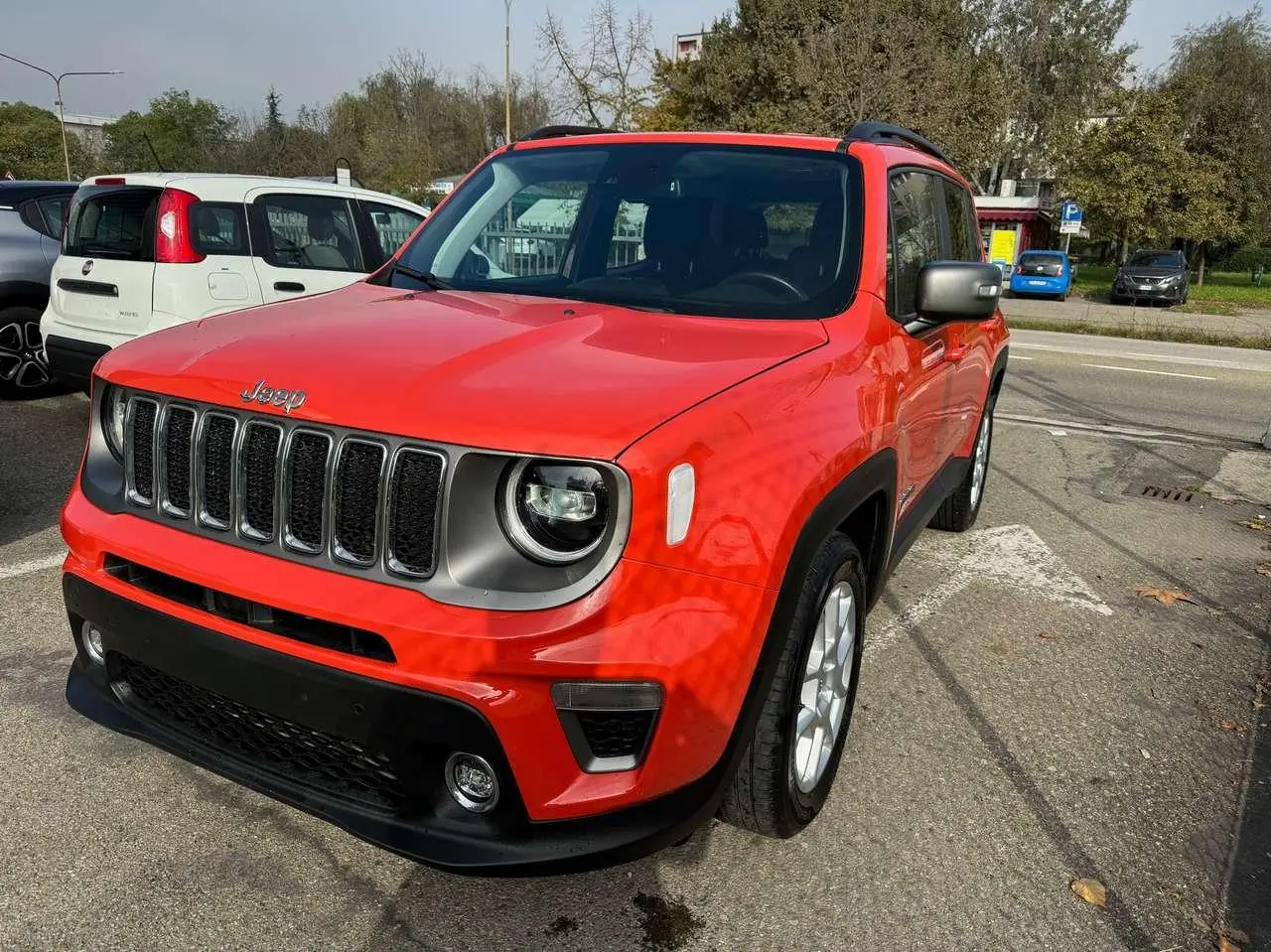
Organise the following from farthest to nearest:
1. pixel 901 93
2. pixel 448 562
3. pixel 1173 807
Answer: pixel 901 93
pixel 1173 807
pixel 448 562

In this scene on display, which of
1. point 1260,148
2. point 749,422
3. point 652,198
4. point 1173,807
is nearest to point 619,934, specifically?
point 749,422

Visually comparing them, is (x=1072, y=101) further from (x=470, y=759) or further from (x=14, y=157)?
(x=14, y=157)

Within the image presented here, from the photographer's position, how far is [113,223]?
21.5 ft

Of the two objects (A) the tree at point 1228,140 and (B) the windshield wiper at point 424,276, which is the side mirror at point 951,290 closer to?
(B) the windshield wiper at point 424,276

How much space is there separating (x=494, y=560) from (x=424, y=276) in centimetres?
179

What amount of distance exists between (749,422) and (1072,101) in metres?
58.2

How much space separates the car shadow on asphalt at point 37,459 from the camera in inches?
201

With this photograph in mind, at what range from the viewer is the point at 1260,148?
36188 millimetres

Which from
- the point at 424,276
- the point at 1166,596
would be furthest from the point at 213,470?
the point at 1166,596

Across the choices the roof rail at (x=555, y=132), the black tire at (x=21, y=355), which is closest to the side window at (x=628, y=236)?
the roof rail at (x=555, y=132)

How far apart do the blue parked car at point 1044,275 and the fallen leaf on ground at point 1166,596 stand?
26913mm

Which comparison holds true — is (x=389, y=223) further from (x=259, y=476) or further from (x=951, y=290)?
(x=259, y=476)

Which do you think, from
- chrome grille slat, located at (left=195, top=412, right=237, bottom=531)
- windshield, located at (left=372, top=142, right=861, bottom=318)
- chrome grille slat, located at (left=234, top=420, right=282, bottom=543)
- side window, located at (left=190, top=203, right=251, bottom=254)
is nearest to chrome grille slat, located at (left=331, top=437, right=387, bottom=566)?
chrome grille slat, located at (left=234, top=420, right=282, bottom=543)

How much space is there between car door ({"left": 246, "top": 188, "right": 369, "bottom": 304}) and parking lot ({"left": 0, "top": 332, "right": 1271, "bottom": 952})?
8.81 ft
